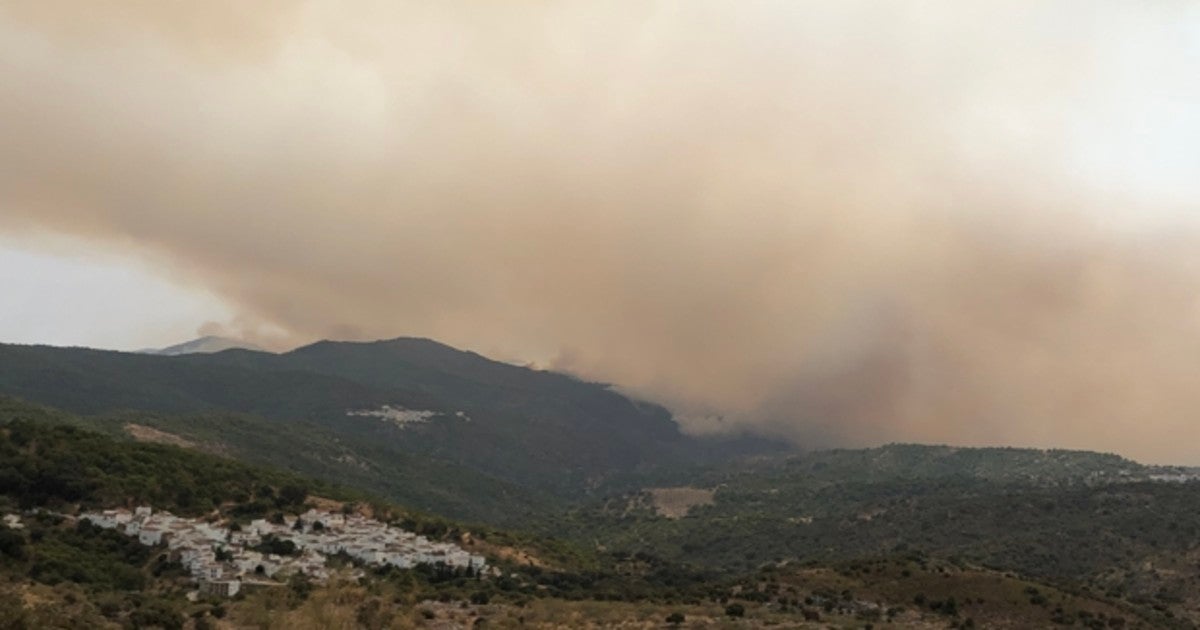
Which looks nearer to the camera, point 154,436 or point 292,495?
point 292,495

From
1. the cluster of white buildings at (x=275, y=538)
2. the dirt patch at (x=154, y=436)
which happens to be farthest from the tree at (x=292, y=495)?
the dirt patch at (x=154, y=436)

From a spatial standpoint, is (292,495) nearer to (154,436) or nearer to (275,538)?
(275,538)

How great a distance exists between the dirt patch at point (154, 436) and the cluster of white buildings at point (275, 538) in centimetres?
8616

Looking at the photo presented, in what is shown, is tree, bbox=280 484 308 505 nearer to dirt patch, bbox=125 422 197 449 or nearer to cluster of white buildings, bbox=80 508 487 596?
cluster of white buildings, bbox=80 508 487 596

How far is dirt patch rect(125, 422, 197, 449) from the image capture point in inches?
6122

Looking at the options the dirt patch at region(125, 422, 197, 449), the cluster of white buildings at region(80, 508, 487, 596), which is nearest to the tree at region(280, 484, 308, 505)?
the cluster of white buildings at region(80, 508, 487, 596)

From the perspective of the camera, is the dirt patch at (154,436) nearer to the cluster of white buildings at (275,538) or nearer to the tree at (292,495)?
the tree at (292,495)

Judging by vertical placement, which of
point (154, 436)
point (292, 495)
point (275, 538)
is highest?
point (154, 436)

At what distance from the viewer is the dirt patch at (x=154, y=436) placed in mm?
155500

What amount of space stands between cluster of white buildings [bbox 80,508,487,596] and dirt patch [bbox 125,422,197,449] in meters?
86.2

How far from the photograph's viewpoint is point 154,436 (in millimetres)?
159250

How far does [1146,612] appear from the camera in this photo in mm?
70750

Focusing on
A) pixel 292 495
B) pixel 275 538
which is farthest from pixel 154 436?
pixel 275 538

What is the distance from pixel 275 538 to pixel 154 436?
10532 centimetres
